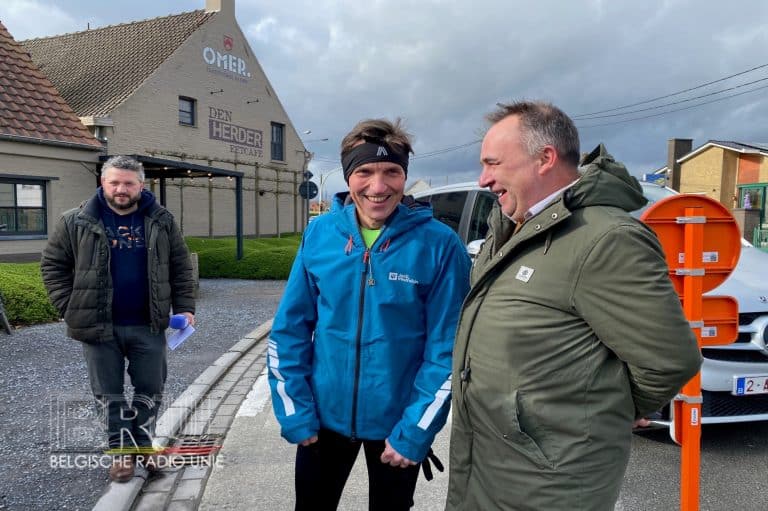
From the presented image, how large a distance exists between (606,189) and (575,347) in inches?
18.6

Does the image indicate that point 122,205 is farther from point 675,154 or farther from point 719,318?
point 675,154

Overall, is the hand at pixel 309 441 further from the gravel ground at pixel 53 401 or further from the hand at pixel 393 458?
the gravel ground at pixel 53 401

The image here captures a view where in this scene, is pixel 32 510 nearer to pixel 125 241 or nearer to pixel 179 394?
pixel 125 241

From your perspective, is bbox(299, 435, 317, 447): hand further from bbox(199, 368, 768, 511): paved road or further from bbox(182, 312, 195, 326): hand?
bbox(182, 312, 195, 326): hand

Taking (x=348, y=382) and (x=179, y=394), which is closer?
(x=348, y=382)

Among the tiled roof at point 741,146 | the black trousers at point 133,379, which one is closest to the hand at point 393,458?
the black trousers at point 133,379

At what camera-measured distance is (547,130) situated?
1699mm

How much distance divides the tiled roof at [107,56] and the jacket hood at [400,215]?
19.0m

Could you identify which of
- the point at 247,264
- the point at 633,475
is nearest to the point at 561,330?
the point at 633,475

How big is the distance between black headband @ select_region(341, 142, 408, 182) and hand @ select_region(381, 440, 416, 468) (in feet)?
3.50

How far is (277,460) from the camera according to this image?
3.99 meters

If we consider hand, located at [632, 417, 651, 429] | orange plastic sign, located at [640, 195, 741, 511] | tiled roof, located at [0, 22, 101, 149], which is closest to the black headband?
hand, located at [632, 417, 651, 429]

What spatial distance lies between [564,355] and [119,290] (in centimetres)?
287

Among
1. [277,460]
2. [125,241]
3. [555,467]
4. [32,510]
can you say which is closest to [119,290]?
[125,241]
